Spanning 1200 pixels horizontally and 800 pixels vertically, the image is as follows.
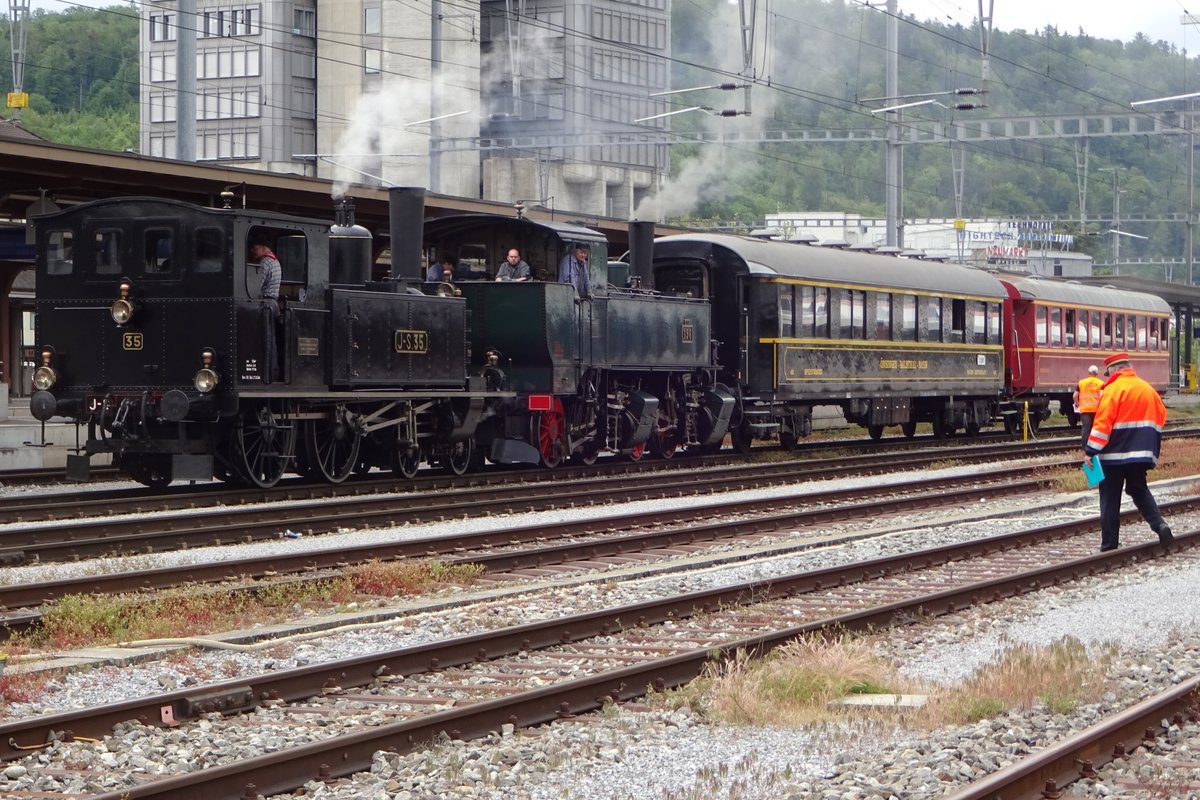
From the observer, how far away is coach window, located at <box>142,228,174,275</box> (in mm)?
15883

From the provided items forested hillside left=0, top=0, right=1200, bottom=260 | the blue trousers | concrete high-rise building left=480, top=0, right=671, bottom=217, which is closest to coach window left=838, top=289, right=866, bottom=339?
the blue trousers

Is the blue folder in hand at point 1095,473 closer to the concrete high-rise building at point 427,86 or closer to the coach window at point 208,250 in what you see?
the coach window at point 208,250

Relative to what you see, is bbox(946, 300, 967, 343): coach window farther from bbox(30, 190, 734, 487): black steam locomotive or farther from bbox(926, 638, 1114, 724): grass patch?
bbox(926, 638, 1114, 724): grass patch

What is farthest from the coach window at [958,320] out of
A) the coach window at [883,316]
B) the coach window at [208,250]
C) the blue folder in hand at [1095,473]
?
the coach window at [208,250]

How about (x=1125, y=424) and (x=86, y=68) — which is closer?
(x=1125, y=424)

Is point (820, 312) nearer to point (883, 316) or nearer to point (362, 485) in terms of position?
point (883, 316)

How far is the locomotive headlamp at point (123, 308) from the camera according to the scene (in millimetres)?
15633

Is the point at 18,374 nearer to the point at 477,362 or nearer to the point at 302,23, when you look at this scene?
the point at 477,362

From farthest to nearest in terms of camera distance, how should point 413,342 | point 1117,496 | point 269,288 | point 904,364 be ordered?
point 904,364, point 413,342, point 269,288, point 1117,496

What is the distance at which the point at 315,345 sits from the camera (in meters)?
16.6

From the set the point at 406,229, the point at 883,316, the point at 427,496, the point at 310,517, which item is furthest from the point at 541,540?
the point at 883,316

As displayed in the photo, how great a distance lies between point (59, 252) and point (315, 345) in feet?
9.64

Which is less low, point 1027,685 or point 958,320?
point 958,320

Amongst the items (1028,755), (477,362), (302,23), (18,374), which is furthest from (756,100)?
(1028,755)
